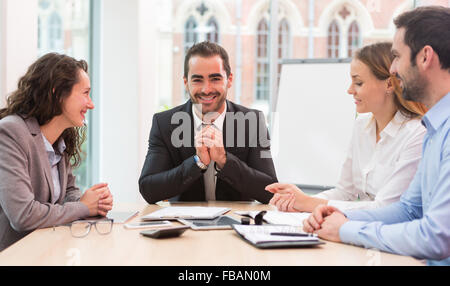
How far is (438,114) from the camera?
1646 millimetres

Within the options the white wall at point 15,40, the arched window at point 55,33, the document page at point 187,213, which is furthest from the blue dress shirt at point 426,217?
the arched window at point 55,33

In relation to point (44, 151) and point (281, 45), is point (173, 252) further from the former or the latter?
point (281, 45)

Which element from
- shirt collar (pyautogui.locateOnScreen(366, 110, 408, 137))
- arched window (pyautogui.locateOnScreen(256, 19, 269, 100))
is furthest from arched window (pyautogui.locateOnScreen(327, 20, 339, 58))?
shirt collar (pyautogui.locateOnScreen(366, 110, 408, 137))

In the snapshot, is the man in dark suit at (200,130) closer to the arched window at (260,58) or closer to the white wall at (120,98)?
the white wall at (120,98)

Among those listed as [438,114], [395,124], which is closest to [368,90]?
[395,124]

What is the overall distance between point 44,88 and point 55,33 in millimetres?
2644

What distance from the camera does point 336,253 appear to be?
5.03 feet

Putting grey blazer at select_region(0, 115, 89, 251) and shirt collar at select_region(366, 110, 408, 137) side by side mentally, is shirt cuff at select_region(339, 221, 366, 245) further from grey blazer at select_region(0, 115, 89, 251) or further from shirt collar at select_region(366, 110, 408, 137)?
grey blazer at select_region(0, 115, 89, 251)

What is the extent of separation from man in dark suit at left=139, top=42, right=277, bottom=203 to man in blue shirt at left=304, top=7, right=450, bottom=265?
891mm

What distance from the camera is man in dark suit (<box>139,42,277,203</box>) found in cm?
262

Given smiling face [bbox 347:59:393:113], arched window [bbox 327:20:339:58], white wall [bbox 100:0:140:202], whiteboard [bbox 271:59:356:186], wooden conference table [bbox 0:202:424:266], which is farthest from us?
arched window [bbox 327:20:339:58]
